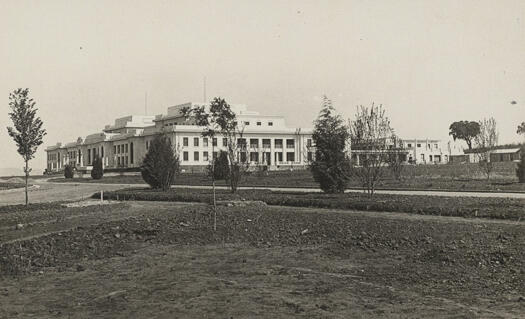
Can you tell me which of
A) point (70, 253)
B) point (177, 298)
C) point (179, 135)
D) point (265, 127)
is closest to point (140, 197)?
point (70, 253)

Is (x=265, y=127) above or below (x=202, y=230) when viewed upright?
above

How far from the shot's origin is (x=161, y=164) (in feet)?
100

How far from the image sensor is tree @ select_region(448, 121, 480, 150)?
103m

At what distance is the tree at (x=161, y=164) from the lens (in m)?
30.5

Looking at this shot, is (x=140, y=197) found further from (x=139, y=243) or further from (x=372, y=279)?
(x=372, y=279)

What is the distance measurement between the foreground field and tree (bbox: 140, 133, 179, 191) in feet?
52.6

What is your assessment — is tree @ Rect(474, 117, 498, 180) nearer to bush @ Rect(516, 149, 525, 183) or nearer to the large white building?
bush @ Rect(516, 149, 525, 183)

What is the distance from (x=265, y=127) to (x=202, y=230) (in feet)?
224

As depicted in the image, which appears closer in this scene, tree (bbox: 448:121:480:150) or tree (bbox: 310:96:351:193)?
tree (bbox: 310:96:351:193)

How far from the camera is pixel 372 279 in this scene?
788cm

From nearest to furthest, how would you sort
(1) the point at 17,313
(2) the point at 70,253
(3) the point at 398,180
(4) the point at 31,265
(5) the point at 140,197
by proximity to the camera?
(1) the point at 17,313
(4) the point at 31,265
(2) the point at 70,253
(5) the point at 140,197
(3) the point at 398,180

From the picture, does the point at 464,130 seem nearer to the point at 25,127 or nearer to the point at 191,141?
the point at 191,141

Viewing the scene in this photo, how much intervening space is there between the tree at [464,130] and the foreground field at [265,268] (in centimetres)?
9593

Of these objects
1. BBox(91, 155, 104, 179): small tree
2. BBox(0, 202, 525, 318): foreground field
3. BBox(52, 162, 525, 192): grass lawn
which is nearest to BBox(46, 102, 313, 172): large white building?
BBox(91, 155, 104, 179): small tree
